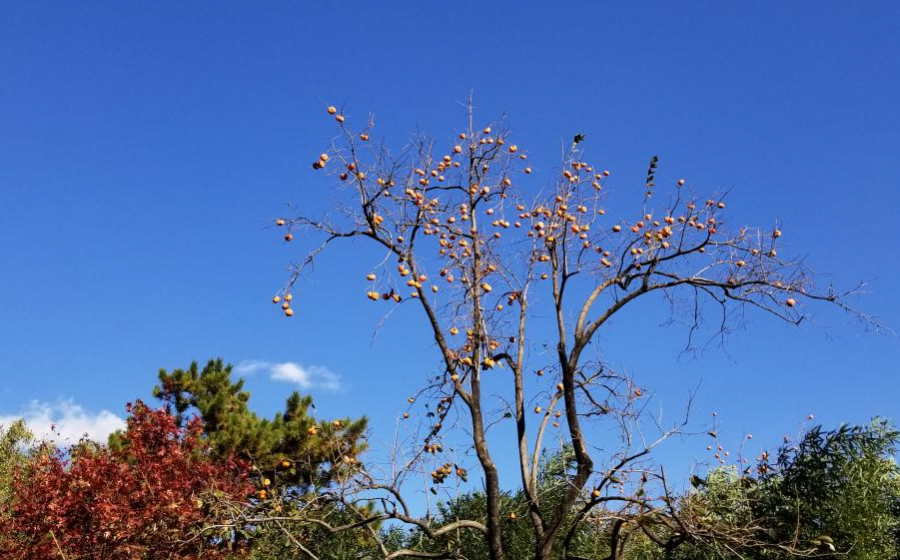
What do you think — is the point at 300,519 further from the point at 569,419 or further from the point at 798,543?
the point at 798,543

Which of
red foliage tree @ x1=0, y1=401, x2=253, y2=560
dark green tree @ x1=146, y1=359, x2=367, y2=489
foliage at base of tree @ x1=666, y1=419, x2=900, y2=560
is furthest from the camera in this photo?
dark green tree @ x1=146, y1=359, x2=367, y2=489

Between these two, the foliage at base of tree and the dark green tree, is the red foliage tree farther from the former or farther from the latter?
the foliage at base of tree

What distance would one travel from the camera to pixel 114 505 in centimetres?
1048

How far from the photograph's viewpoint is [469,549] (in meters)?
8.41

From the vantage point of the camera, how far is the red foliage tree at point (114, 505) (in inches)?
400

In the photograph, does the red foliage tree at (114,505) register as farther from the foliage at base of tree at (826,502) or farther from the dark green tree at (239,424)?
the foliage at base of tree at (826,502)

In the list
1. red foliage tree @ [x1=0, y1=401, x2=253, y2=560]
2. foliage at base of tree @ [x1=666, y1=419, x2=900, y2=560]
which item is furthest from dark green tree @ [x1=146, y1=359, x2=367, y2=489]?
foliage at base of tree @ [x1=666, y1=419, x2=900, y2=560]

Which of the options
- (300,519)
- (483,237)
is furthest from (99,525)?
(483,237)

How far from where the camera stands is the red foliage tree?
1015cm

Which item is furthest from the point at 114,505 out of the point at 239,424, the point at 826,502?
the point at 826,502

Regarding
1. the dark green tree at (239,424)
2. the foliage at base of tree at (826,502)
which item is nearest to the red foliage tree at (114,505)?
the dark green tree at (239,424)

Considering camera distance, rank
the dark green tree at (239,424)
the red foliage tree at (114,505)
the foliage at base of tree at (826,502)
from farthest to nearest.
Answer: the dark green tree at (239,424) < the red foliage tree at (114,505) < the foliage at base of tree at (826,502)

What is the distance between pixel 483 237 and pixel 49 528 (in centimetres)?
741

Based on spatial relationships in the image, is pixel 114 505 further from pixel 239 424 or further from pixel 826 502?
pixel 826 502
